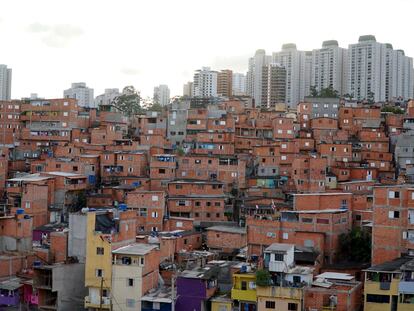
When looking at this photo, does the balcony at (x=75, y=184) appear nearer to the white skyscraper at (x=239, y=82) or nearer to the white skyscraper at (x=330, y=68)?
the white skyscraper at (x=330, y=68)

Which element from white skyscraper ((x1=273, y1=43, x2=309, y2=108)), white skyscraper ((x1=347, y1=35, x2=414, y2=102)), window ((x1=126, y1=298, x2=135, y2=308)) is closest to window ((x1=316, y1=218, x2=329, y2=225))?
window ((x1=126, y1=298, x2=135, y2=308))

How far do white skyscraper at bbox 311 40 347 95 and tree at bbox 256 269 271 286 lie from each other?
195 ft

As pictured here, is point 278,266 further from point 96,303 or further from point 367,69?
point 367,69

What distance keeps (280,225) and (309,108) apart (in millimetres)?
25553

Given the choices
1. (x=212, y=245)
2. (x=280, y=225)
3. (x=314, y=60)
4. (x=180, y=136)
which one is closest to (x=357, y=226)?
(x=280, y=225)

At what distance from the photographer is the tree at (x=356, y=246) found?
27547 millimetres

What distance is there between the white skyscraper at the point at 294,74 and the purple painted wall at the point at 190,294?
58.1m

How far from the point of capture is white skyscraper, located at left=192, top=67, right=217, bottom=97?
84188 millimetres

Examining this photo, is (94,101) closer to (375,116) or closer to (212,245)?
(375,116)

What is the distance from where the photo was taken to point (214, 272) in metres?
25.2

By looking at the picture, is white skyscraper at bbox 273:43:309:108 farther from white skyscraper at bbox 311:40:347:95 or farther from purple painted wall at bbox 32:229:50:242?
purple painted wall at bbox 32:229:50:242

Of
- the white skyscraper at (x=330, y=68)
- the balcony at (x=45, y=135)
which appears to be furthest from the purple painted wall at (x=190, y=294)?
the white skyscraper at (x=330, y=68)

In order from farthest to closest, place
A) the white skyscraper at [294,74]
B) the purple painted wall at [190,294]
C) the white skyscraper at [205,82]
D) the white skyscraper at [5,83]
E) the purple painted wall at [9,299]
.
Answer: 1. the white skyscraper at [205,82]
2. the white skyscraper at [294,74]
3. the white skyscraper at [5,83]
4. the purple painted wall at [9,299]
5. the purple painted wall at [190,294]

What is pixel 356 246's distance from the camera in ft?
91.5
